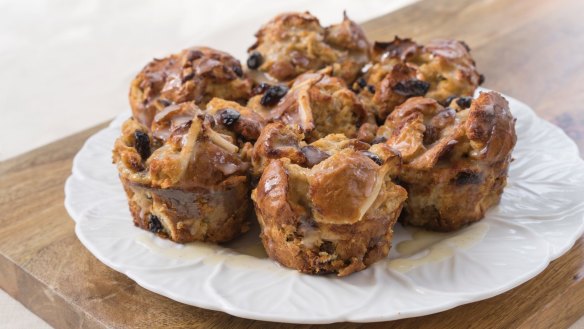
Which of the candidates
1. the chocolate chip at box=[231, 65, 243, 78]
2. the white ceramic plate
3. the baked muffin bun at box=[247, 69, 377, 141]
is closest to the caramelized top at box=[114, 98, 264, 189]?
the baked muffin bun at box=[247, 69, 377, 141]

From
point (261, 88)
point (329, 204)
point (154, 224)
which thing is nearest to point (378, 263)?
point (329, 204)

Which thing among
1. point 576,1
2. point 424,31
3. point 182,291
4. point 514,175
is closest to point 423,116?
point 514,175

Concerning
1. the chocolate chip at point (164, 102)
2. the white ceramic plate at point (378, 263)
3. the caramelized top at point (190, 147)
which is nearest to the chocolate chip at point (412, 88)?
the white ceramic plate at point (378, 263)

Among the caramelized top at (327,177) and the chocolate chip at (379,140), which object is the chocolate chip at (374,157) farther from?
the chocolate chip at (379,140)

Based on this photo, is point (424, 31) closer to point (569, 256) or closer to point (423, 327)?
point (569, 256)

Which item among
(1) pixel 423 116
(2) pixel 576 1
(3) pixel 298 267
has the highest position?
(1) pixel 423 116
